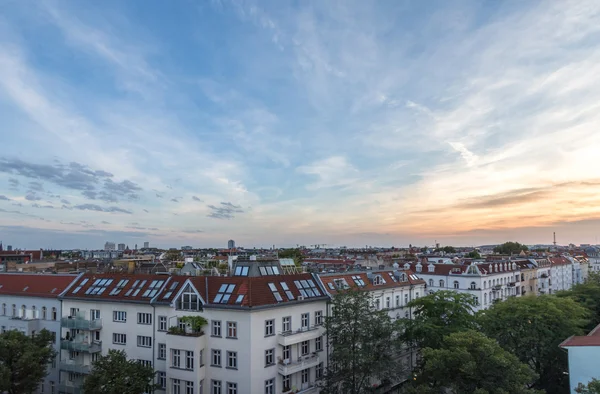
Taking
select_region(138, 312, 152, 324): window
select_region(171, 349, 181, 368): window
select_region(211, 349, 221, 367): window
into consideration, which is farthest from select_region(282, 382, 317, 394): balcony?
select_region(138, 312, 152, 324): window

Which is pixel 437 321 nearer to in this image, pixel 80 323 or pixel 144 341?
pixel 144 341

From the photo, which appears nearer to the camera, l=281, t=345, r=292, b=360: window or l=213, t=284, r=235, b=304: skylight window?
l=213, t=284, r=235, b=304: skylight window

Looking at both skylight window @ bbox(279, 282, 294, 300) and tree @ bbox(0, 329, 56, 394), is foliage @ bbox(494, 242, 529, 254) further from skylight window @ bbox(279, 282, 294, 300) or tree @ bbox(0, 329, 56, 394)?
tree @ bbox(0, 329, 56, 394)

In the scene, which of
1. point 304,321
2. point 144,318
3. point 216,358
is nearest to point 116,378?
point 216,358

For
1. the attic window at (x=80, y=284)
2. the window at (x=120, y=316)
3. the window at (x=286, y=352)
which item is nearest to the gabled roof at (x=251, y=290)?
the window at (x=286, y=352)

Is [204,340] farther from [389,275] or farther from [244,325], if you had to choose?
[389,275]

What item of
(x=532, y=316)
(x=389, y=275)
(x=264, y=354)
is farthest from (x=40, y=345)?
(x=532, y=316)

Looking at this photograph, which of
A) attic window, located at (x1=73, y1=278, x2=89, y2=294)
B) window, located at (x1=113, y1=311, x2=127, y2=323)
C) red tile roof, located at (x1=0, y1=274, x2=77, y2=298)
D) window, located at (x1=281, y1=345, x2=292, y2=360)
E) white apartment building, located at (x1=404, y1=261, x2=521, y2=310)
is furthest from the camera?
white apartment building, located at (x1=404, y1=261, x2=521, y2=310)
